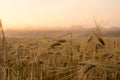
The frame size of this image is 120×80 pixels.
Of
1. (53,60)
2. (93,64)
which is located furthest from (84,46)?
(93,64)

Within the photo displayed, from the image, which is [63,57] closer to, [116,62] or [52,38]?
[52,38]

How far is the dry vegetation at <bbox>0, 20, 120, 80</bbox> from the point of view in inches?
96.7

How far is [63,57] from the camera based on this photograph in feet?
9.85

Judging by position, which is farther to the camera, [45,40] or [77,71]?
[45,40]

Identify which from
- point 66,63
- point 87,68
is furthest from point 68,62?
point 87,68

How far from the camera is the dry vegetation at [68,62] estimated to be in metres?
2.46

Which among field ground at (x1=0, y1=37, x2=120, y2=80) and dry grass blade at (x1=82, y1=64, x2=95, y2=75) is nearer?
dry grass blade at (x1=82, y1=64, x2=95, y2=75)

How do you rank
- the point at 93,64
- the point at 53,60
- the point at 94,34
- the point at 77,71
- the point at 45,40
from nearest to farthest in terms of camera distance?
the point at 93,64
the point at 77,71
the point at 94,34
the point at 53,60
the point at 45,40

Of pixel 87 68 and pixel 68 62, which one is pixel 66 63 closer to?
pixel 68 62

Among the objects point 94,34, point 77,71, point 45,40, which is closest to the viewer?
point 77,71

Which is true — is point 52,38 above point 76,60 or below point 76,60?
above

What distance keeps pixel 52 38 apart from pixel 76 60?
1.36 feet

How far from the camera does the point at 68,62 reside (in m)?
2.87

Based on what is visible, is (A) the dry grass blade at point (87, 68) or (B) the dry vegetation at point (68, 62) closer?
(A) the dry grass blade at point (87, 68)
